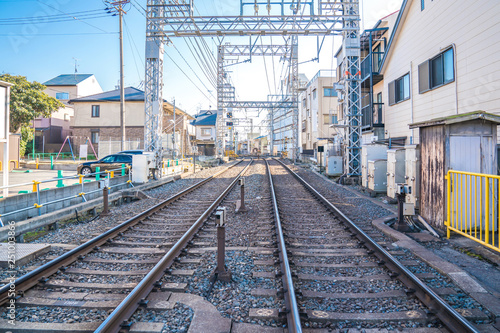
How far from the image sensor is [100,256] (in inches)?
215

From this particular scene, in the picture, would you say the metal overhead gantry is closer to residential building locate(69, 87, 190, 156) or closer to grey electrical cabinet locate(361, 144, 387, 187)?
grey electrical cabinet locate(361, 144, 387, 187)

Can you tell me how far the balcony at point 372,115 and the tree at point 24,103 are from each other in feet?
Answer: 94.0

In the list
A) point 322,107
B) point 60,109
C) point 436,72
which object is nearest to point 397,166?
point 436,72

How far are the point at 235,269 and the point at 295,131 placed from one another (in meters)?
33.0

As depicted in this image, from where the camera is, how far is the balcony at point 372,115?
59.1 ft

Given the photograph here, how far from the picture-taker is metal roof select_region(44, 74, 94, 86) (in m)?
49.4

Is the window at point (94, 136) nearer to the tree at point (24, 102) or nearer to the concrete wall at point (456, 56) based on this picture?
the tree at point (24, 102)

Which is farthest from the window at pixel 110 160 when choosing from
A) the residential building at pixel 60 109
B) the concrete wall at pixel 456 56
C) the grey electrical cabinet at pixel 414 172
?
the residential building at pixel 60 109

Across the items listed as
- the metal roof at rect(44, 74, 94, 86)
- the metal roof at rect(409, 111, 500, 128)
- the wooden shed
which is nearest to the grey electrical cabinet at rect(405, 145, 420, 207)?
the wooden shed

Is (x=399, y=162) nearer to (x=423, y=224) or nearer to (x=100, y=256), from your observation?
(x=423, y=224)

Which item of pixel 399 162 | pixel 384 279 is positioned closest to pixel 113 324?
pixel 384 279

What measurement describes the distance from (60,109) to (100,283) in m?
46.9

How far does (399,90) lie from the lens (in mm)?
15938

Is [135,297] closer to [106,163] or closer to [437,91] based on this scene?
[437,91]
